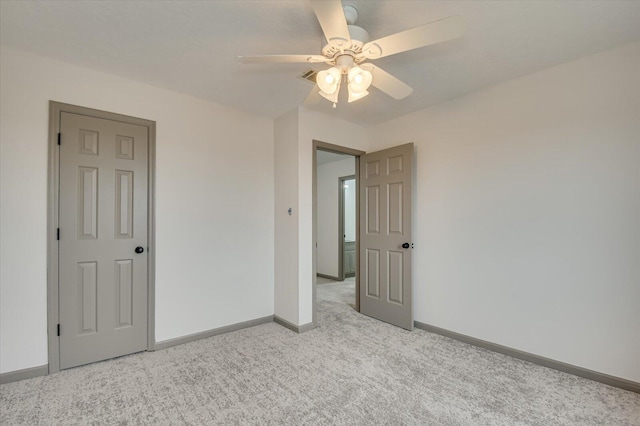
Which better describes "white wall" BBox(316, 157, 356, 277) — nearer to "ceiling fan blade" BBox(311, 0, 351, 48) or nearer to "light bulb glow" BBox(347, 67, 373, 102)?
"light bulb glow" BBox(347, 67, 373, 102)

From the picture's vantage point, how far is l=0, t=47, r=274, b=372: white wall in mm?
2270

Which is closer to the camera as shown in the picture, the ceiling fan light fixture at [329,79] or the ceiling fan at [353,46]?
the ceiling fan at [353,46]

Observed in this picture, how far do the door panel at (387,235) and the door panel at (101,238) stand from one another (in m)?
2.48

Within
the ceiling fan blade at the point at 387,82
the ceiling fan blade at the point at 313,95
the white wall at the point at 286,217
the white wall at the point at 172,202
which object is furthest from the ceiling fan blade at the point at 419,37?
the white wall at the point at 172,202

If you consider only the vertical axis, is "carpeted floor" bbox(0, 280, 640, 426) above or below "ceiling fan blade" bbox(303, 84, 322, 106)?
below

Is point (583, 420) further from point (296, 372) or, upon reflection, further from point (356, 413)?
point (296, 372)

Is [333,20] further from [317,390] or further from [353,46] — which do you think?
[317,390]

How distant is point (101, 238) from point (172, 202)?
652mm

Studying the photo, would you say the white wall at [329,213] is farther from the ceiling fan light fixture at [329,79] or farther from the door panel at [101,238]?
the ceiling fan light fixture at [329,79]

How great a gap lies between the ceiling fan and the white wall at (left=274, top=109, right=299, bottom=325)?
4.69 feet

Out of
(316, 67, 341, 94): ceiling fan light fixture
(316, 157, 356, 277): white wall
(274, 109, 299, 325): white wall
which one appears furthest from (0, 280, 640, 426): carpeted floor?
(316, 157, 356, 277): white wall

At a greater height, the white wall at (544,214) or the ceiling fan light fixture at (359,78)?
the ceiling fan light fixture at (359,78)

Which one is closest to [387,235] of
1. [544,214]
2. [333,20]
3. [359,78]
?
[544,214]

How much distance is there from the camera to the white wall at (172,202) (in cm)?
227
